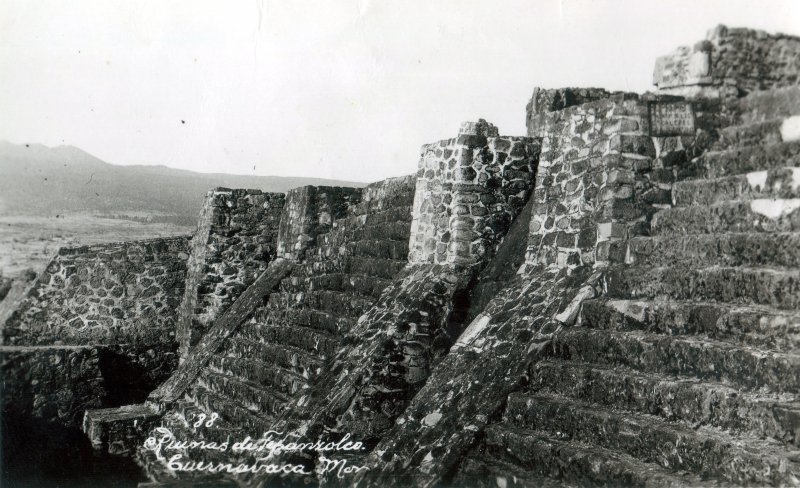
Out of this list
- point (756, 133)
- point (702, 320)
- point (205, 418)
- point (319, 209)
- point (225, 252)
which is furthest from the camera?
point (225, 252)

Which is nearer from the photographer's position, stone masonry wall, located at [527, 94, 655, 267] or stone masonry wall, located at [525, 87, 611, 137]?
stone masonry wall, located at [527, 94, 655, 267]

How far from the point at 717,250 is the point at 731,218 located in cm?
28

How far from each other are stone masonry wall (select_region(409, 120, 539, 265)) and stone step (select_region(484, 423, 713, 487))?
2.37 m

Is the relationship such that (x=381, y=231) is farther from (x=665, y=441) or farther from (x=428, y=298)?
(x=665, y=441)

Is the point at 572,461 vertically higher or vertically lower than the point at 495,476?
higher

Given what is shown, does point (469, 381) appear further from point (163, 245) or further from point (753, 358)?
point (163, 245)

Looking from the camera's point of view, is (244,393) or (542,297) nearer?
(542,297)

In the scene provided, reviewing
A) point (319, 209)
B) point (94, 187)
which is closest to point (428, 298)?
point (319, 209)

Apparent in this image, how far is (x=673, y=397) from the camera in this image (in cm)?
420

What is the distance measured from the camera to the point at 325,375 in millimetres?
7219

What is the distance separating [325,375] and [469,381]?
1.87m

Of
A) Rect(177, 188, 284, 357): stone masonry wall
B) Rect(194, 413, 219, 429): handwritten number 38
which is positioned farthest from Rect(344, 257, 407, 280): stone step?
Rect(177, 188, 284, 357): stone masonry wall

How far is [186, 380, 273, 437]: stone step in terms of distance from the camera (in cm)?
788

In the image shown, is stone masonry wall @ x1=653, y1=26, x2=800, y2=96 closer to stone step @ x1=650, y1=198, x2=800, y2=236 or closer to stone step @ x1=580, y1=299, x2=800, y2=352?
stone step @ x1=650, y1=198, x2=800, y2=236
